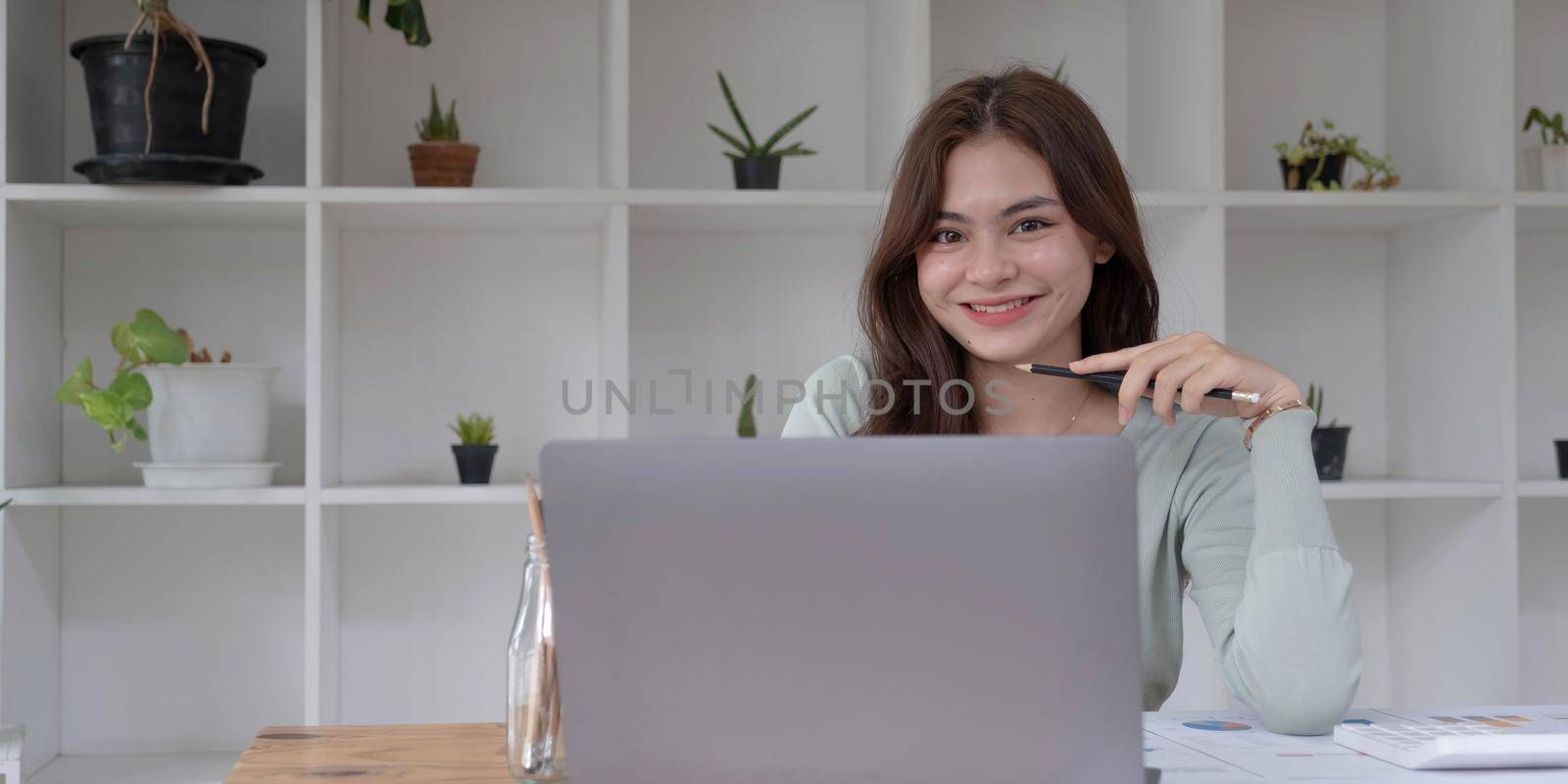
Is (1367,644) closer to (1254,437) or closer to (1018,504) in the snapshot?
(1254,437)

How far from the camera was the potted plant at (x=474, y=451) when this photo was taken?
229cm

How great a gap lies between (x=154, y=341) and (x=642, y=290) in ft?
2.85

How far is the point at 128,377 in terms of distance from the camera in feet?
6.92

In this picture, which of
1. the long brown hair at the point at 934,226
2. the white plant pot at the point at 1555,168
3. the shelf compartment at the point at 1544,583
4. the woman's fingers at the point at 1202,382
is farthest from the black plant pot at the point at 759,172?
the shelf compartment at the point at 1544,583

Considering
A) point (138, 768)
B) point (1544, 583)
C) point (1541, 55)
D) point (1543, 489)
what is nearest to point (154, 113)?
point (138, 768)

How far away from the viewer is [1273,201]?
7.36 feet

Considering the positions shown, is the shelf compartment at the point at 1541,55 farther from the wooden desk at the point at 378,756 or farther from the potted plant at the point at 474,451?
the wooden desk at the point at 378,756

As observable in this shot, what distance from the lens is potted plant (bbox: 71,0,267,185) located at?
2.05m

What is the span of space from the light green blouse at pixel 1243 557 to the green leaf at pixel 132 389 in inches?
46.4

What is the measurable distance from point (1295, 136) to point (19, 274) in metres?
2.39

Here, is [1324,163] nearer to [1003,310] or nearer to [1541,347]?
[1541,347]

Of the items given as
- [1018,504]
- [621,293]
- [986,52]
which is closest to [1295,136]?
[986,52]

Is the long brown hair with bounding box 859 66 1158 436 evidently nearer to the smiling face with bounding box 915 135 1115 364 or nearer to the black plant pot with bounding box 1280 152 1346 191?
the smiling face with bounding box 915 135 1115 364

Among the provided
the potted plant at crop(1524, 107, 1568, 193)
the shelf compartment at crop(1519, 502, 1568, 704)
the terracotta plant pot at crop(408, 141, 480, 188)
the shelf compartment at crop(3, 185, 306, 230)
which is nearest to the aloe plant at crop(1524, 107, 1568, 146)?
the potted plant at crop(1524, 107, 1568, 193)
